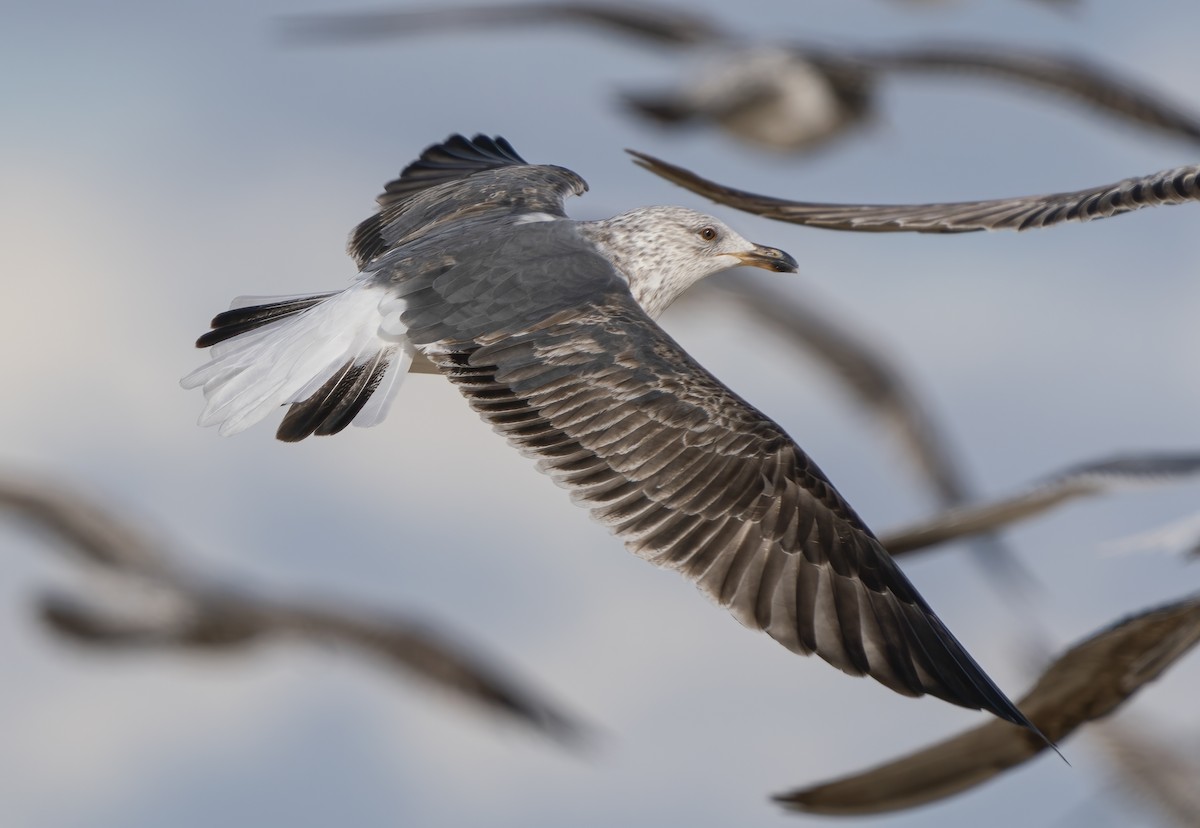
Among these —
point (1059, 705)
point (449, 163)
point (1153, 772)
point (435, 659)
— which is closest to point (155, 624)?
point (435, 659)

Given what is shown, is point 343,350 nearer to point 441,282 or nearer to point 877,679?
point 441,282

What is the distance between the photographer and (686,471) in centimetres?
475

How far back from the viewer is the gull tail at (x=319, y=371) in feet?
16.9

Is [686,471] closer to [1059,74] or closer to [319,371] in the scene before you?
[319,371]

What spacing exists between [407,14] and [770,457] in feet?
31.5

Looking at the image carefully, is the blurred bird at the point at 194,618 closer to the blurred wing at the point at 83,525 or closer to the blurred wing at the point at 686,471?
the blurred wing at the point at 83,525

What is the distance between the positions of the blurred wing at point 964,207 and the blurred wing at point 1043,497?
3.90 feet

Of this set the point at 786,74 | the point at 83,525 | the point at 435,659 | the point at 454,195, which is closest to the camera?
the point at 454,195

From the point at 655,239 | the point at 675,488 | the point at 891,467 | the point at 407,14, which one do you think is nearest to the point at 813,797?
the point at 675,488

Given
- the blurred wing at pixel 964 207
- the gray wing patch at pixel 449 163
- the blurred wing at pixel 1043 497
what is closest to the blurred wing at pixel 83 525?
the gray wing patch at pixel 449 163

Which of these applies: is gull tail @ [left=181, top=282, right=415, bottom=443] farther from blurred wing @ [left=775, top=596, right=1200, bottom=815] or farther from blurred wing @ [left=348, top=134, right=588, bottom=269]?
blurred wing @ [left=775, top=596, right=1200, bottom=815]

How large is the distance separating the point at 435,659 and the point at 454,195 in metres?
4.68

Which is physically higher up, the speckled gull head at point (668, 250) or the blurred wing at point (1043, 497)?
the speckled gull head at point (668, 250)

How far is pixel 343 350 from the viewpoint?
5.27m
